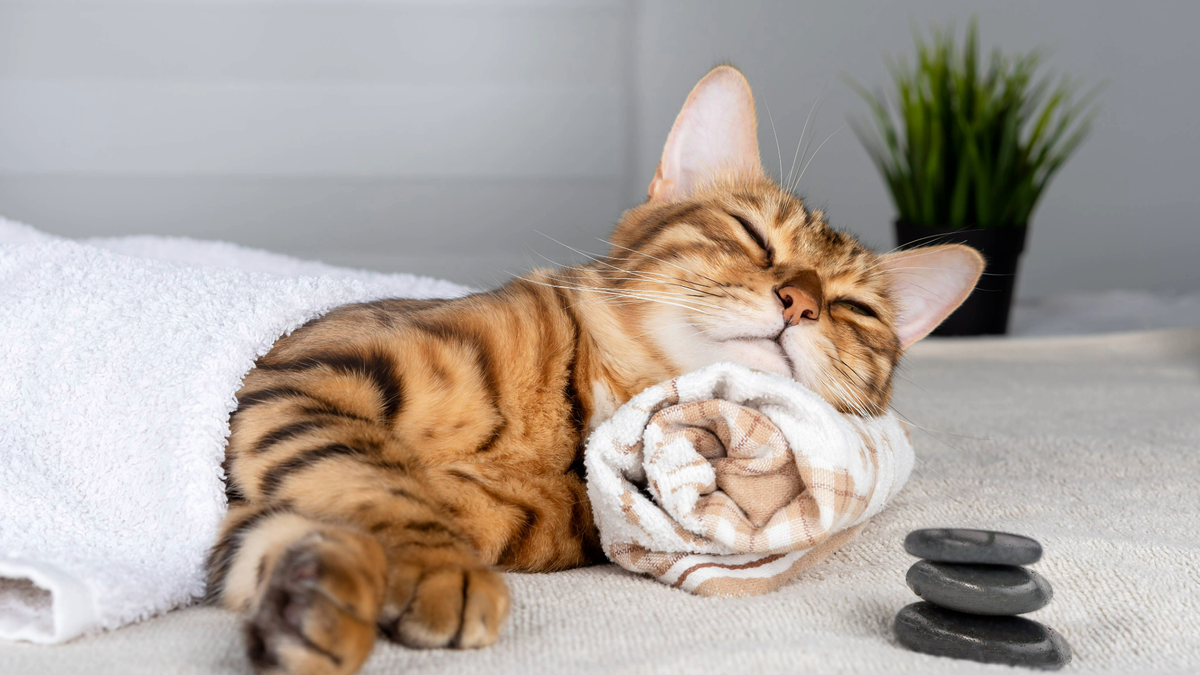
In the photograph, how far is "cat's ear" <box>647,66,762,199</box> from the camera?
1.34 m

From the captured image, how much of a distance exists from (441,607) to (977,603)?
0.46 metres

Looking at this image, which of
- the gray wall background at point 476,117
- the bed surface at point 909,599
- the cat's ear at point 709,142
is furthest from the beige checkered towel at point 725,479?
the gray wall background at point 476,117

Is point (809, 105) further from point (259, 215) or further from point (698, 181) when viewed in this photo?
point (698, 181)

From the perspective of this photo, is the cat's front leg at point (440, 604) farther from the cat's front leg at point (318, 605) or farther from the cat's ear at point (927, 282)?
the cat's ear at point (927, 282)

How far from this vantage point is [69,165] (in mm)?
3910

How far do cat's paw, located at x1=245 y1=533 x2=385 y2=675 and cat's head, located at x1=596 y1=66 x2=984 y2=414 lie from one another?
0.53 m

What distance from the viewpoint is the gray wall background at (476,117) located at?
3.80 meters

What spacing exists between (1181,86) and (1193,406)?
8.04ft

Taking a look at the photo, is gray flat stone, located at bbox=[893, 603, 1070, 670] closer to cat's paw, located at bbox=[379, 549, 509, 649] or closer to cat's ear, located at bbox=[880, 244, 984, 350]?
cat's paw, located at bbox=[379, 549, 509, 649]

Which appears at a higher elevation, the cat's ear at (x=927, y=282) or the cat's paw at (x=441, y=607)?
the cat's ear at (x=927, y=282)

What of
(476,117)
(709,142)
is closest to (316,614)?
(709,142)

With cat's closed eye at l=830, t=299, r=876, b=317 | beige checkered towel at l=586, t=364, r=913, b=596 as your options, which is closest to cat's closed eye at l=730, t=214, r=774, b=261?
cat's closed eye at l=830, t=299, r=876, b=317

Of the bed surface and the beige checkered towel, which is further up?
the beige checkered towel

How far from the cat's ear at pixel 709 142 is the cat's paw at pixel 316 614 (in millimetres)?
840
